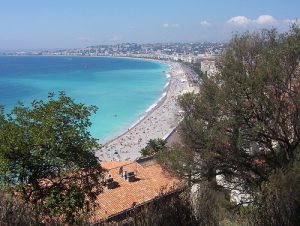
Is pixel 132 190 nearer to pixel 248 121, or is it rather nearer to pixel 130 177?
pixel 130 177

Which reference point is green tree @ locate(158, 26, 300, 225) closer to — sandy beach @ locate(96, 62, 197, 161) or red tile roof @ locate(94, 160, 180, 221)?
red tile roof @ locate(94, 160, 180, 221)

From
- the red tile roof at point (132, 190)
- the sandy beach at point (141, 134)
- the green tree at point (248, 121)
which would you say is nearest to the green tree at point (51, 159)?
the green tree at point (248, 121)

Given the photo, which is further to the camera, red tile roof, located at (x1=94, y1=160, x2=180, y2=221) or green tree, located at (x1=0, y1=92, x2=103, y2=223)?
red tile roof, located at (x1=94, y1=160, x2=180, y2=221)

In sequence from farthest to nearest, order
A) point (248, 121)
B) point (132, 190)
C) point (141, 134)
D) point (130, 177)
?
point (141, 134) → point (130, 177) → point (132, 190) → point (248, 121)

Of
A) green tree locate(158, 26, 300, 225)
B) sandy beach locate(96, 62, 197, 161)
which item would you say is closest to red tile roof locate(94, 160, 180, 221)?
green tree locate(158, 26, 300, 225)

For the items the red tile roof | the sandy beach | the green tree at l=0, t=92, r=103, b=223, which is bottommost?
the sandy beach

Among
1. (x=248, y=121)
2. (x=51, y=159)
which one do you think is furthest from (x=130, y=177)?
(x=51, y=159)

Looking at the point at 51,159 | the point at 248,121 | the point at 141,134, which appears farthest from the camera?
the point at 141,134

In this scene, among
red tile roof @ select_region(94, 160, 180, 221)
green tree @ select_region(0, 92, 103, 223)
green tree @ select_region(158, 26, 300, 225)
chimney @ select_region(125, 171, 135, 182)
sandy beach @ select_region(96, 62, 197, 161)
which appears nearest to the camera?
green tree @ select_region(0, 92, 103, 223)

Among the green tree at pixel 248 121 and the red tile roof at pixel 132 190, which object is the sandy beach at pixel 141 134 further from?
the green tree at pixel 248 121
